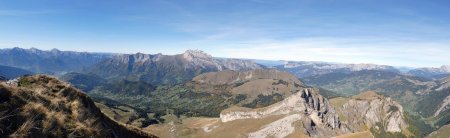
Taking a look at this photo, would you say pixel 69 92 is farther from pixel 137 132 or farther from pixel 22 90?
pixel 137 132

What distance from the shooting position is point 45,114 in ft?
89.5

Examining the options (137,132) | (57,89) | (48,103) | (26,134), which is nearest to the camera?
(26,134)

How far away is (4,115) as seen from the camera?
2545cm

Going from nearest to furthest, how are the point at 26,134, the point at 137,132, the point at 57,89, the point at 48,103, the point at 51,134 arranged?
the point at 26,134 < the point at 51,134 < the point at 48,103 < the point at 57,89 < the point at 137,132

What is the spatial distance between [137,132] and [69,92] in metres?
15.3

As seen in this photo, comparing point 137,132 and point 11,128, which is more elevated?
point 11,128

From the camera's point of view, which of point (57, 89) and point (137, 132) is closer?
point (57, 89)

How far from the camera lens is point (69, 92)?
3766 cm

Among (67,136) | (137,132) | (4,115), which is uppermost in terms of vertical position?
(4,115)

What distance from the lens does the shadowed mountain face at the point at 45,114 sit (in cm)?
2491

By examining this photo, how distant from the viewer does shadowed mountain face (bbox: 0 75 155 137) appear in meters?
24.9

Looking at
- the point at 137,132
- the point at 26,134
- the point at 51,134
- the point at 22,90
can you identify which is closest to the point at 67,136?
the point at 51,134

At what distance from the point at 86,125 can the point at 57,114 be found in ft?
10.2

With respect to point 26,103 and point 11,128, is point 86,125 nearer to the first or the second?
point 26,103
